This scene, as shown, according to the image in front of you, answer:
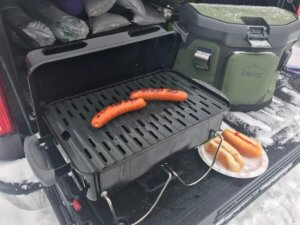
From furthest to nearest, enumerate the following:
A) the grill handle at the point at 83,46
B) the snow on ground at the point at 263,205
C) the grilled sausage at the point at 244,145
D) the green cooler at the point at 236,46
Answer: the snow on ground at the point at 263,205 < the green cooler at the point at 236,46 < the grilled sausage at the point at 244,145 < the grill handle at the point at 83,46

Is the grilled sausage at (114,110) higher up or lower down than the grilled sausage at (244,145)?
higher up

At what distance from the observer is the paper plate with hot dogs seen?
3.87ft

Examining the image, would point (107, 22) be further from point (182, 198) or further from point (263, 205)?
point (263, 205)

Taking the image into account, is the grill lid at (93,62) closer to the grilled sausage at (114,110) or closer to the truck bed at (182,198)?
the grilled sausage at (114,110)

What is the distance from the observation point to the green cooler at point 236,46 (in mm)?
1356

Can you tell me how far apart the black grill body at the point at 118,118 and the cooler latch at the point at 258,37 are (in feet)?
1.28

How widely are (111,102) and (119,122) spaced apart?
5.4 inches

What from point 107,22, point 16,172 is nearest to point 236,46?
point 107,22

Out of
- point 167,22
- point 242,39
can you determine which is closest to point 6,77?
point 242,39

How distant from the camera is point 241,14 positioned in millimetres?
1481

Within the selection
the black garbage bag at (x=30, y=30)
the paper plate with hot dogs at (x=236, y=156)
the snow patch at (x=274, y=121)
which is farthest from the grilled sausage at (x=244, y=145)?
the black garbage bag at (x=30, y=30)

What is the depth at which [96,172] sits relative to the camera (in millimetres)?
759

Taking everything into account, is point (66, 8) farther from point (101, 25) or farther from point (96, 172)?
point (96, 172)

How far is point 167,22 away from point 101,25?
0.53 metres
